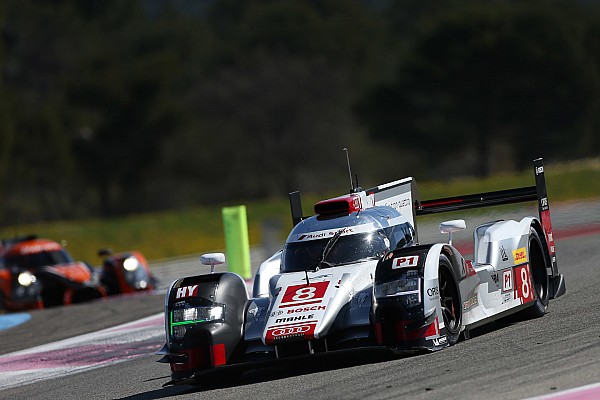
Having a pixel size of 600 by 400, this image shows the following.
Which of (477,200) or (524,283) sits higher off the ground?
(477,200)

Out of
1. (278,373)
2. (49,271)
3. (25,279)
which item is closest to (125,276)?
(49,271)

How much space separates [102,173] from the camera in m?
56.2

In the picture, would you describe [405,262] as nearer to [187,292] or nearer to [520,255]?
[187,292]

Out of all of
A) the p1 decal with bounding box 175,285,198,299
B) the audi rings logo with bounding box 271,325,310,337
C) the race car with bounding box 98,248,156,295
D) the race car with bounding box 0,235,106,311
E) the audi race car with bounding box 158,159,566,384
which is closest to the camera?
the audi rings logo with bounding box 271,325,310,337

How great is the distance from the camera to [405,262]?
823cm

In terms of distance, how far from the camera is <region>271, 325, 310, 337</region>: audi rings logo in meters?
7.93

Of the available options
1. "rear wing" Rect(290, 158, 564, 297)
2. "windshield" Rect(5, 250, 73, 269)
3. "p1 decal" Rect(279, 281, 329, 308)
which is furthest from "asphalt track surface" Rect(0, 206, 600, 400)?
"windshield" Rect(5, 250, 73, 269)

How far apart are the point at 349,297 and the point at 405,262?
486 millimetres

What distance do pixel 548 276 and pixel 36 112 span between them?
4445cm

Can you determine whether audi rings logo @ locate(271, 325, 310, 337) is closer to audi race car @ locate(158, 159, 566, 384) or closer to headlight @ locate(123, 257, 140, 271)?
audi race car @ locate(158, 159, 566, 384)

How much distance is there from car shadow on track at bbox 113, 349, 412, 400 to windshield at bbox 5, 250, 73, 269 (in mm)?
11567

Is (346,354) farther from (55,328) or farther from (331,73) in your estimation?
(331,73)

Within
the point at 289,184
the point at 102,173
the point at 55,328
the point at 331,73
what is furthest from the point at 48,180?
the point at 55,328

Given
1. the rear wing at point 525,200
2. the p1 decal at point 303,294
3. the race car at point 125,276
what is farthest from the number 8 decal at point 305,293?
the race car at point 125,276
